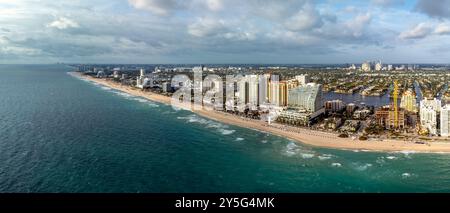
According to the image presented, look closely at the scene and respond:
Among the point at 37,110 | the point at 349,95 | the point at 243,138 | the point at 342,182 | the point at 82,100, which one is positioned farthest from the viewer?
the point at 349,95

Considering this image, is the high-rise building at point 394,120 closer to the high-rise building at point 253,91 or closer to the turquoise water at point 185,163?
the turquoise water at point 185,163

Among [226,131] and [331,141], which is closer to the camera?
[331,141]

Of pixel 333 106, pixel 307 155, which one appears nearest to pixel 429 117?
pixel 333 106

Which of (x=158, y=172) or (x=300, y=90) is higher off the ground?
(x=300, y=90)

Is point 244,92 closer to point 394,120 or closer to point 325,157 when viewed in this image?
point 394,120

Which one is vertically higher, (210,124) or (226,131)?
(210,124)

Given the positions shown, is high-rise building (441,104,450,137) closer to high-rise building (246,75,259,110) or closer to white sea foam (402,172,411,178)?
white sea foam (402,172,411,178)

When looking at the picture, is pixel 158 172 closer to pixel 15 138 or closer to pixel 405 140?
pixel 15 138

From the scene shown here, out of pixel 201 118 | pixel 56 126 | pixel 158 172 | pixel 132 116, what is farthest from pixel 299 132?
pixel 56 126
